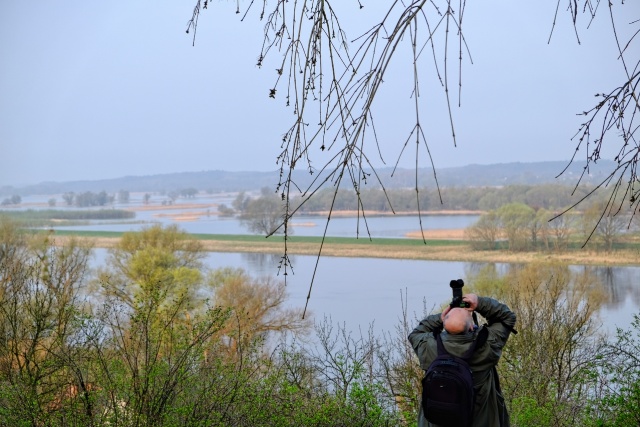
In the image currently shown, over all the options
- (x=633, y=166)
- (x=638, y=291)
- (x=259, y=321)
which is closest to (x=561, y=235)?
(x=638, y=291)

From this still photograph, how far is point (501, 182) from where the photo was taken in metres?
33.9

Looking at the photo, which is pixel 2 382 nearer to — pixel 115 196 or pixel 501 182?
pixel 501 182

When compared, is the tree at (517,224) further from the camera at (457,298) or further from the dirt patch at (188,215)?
the camera at (457,298)

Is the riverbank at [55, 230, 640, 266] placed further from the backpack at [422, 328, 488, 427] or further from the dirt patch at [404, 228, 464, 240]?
the backpack at [422, 328, 488, 427]

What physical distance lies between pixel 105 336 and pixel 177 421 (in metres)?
1.05

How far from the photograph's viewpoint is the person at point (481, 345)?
7.07 feet

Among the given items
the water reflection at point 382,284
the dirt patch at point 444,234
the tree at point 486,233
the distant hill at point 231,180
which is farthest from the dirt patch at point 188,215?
the tree at point 486,233

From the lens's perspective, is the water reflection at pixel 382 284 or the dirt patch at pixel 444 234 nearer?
the water reflection at pixel 382 284

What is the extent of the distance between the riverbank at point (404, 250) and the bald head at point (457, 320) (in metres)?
17.2

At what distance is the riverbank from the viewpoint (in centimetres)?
1948

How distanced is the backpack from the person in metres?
0.02

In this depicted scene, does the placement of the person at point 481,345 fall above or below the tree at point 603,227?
above

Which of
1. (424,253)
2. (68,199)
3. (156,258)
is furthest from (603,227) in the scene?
(68,199)

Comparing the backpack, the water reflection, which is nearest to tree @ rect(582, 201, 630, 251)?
the water reflection
